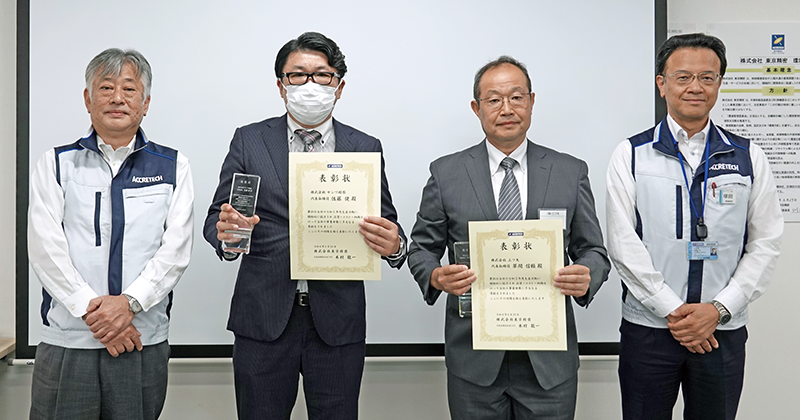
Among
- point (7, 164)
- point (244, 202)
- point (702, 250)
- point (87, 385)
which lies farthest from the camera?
point (7, 164)

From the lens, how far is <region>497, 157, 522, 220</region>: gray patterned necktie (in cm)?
176

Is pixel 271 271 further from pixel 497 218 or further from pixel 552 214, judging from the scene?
pixel 552 214

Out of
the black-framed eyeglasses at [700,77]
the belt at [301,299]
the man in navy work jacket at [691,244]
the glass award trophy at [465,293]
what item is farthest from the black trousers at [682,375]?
the belt at [301,299]

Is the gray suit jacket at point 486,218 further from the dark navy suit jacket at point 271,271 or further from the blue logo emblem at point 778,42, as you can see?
the blue logo emblem at point 778,42

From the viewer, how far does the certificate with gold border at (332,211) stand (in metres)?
1.73

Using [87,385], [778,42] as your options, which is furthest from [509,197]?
[778,42]

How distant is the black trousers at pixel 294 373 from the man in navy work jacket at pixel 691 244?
109 centimetres

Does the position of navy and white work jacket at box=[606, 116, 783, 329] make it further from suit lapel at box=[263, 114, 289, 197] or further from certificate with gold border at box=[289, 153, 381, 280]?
suit lapel at box=[263, 114, 289, 197]

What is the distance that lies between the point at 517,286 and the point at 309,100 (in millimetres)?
952

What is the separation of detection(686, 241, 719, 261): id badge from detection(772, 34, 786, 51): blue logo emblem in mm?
1562

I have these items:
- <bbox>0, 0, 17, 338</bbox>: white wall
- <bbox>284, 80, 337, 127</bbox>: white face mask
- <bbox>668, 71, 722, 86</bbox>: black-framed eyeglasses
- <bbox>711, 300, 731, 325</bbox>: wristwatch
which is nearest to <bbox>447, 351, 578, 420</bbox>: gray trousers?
<bbox>711, 300, 731, 325</bbox>: wristwatch

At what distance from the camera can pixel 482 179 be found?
1799 millimetres

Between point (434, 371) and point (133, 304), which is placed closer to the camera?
point (133, 304)

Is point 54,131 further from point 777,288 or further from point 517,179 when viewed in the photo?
point 777,288
